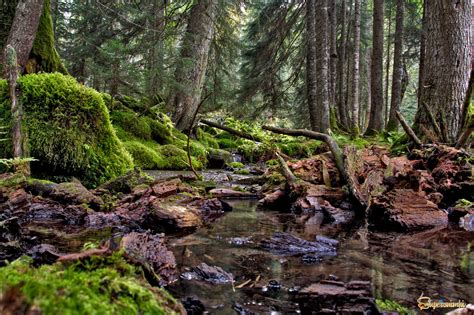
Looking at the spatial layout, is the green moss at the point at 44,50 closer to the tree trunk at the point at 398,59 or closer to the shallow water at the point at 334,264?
the shallow water at the point at 334,264

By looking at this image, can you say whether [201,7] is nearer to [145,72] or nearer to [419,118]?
[145,72]

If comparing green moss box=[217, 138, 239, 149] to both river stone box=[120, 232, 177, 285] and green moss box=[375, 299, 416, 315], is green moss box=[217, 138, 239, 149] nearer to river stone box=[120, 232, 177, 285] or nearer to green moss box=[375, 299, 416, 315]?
river stone box=[120, 232, 177, 285]

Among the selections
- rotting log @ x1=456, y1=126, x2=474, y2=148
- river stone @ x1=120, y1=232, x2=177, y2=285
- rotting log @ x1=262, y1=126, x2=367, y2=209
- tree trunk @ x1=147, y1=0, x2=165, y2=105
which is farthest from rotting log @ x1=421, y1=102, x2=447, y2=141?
tree trunk @ x1=147, y1=0, x2=165, y2=105

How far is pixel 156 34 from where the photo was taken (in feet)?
37.8

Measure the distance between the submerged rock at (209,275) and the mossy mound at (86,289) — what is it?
65 centimetres

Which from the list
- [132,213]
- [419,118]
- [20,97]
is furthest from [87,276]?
[419,118]

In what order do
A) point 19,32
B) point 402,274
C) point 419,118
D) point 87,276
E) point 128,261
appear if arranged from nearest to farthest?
point 87,276, point 128,261, point 402,274, point 19,32, point 419,118

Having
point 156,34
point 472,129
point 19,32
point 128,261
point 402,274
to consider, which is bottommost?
point 402,274

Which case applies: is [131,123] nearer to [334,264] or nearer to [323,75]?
[323,75]

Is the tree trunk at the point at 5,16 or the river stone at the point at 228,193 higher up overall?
the tree trunk at the point at 5,16

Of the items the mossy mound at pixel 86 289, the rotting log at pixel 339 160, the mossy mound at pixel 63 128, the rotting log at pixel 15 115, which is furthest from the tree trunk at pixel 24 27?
the mossy mound at pixel 86 289

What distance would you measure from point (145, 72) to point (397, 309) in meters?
10.2

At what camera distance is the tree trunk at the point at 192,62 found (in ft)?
40.4

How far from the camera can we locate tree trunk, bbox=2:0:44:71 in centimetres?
642
